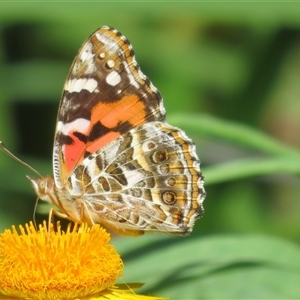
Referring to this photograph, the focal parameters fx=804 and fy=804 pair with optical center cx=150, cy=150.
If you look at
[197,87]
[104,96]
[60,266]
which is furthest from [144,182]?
[197,87]

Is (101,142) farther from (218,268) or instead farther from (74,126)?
(218,268)

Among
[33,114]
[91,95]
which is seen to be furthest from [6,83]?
[91,95]

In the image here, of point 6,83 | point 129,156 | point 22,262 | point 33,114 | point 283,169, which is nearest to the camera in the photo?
point 22,262

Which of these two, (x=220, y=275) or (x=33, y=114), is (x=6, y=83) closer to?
(x=33, y=114)

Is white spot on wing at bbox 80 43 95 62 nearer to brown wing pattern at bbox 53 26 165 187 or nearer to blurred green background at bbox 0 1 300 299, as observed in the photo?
brown wing pattern at bbox 53 26 165 187

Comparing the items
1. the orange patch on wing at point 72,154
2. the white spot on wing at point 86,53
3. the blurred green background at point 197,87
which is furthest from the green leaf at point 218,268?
the white spot on wing at point 86,53

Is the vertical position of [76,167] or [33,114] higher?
[33,114]
